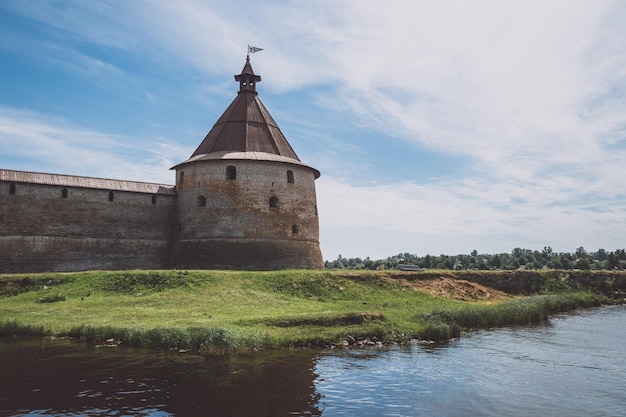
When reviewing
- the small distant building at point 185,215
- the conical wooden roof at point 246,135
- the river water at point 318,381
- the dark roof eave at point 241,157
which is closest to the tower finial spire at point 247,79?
the conical wooden roof at point 246,135

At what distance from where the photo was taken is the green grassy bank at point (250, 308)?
1667cm

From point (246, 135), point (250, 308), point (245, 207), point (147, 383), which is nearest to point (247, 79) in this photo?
point (246, 135)

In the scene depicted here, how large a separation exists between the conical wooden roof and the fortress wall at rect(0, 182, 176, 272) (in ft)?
14.1

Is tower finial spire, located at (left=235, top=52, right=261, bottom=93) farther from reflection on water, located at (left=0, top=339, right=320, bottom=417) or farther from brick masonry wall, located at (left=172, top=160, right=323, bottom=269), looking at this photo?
reflection on water, located at (left=0, top=339, right=320, bottom=417)

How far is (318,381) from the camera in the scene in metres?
12.6

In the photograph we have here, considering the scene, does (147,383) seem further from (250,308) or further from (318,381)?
(250,308)

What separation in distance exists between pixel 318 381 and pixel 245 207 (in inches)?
746

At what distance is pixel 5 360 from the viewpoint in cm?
1394

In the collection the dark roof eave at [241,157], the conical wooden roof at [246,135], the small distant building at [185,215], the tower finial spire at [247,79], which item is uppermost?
the tower finial spire at [247,79]

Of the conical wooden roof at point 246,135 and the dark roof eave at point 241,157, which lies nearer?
the dark roof eave at point 241,157

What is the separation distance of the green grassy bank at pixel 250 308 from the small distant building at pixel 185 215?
4504mm

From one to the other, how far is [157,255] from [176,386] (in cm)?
2079

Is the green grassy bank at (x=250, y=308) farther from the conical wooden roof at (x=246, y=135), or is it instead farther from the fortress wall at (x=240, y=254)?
the conical wooden roof at (x=246, y=135)

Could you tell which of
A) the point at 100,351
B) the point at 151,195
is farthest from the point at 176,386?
the point at 151,195
